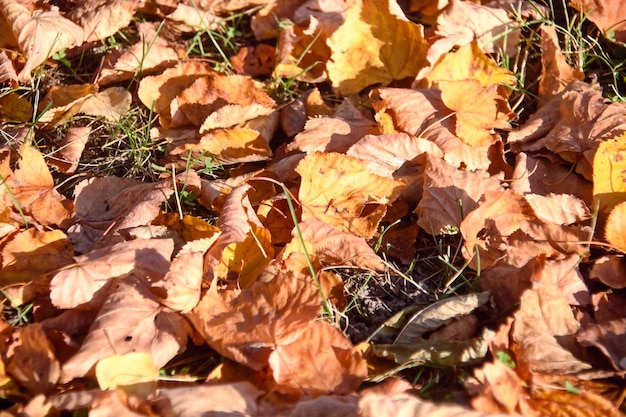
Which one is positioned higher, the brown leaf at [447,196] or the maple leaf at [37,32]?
the maple leaf at [37,32]

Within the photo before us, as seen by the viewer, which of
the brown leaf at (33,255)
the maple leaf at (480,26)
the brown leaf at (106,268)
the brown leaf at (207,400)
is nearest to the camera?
the brown leaf at (207,400)

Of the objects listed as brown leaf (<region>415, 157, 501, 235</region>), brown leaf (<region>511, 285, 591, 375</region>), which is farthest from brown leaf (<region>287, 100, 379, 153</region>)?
brown leaf (<region>511, 285, 591, 375</region>)

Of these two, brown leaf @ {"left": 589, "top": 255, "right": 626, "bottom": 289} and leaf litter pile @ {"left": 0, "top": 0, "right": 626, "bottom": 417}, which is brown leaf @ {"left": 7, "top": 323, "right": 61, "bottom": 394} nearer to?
leaf litter pile @ {"left": 0, "top": 0, "right": 626, "bottom": 417}

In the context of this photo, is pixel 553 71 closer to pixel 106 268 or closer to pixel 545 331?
pixel 545 331

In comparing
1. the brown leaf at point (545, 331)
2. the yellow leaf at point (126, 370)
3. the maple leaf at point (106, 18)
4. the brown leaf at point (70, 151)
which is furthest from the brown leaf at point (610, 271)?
the maple leaf at point (106, 18)

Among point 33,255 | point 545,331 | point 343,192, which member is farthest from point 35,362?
point 545,331

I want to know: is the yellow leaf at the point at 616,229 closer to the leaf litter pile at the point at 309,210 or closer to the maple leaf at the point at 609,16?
the leaf litter pile at the point at 309,210
